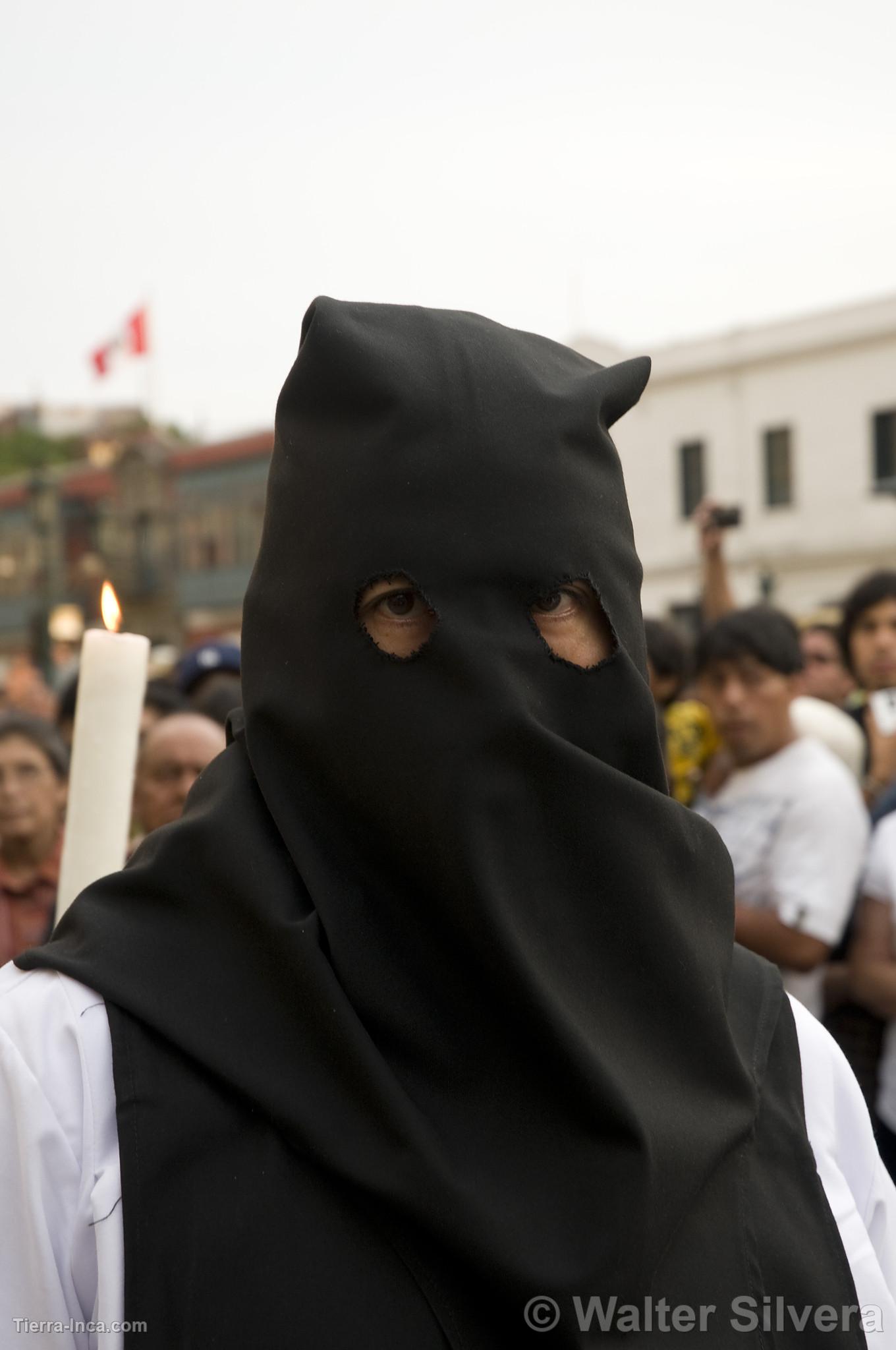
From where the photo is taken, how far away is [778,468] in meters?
28.6

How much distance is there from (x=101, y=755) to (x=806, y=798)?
2515 mm

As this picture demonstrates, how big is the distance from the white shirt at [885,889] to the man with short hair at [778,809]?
8cm

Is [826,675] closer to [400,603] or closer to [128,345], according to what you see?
[400,603]

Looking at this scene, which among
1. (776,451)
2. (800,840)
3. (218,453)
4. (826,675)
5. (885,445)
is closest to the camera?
(800,840)

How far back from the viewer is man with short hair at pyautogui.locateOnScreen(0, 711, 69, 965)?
3941mm

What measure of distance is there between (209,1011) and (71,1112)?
16 cm

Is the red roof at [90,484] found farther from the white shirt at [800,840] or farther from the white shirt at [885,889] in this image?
the white shirt at [885,889]

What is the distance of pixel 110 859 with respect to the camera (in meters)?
1.83

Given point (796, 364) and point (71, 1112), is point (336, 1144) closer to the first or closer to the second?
point (71, 1112)

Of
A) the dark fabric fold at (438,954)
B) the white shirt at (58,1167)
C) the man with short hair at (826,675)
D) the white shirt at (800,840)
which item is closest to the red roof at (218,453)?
the man with short hair at (826,675)

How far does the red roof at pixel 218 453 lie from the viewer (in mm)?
35625

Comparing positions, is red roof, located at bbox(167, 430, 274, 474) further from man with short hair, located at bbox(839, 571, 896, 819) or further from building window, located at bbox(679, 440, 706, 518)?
man with short hair, located at bbox(839, 571, 896, 819)

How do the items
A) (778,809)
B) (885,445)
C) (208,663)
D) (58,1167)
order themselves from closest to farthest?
(58,1167), (778,809), (208,663), (885,445)

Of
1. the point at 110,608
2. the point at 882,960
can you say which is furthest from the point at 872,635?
the point at 110,608
